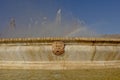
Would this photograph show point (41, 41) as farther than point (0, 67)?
No

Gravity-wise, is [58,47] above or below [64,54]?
above

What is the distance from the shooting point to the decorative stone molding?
19.0ft

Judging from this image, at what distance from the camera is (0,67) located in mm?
6195

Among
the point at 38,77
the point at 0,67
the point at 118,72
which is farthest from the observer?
the point at 0,67

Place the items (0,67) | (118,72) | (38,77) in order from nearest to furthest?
(38,77), (118,72), (0,67)

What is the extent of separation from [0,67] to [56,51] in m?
1.55

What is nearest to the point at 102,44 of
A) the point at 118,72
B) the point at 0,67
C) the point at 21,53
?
the point at 118,72

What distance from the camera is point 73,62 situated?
5.90 m

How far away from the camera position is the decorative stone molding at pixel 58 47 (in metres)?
5.80

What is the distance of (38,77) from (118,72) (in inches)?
75.7

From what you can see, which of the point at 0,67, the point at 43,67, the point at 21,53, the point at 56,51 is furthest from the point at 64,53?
the point at 0,67

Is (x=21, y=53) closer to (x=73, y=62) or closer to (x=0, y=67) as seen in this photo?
(x=0, y=67)

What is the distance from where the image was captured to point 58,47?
581 cm

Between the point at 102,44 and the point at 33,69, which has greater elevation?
the point at 102,44
